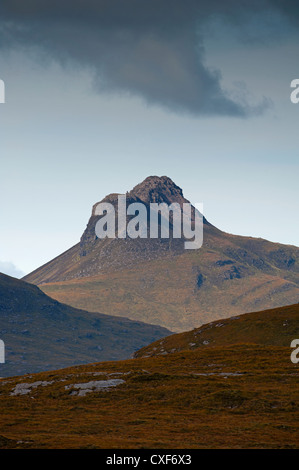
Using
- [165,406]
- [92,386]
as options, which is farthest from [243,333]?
[165,406]

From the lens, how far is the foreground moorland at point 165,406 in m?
59.6

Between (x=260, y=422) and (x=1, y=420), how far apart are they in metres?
31.6

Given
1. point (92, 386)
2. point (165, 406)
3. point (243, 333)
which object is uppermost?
point (243, 333)

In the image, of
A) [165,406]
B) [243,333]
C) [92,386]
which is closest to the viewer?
[165,406]

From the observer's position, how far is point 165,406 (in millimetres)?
81125

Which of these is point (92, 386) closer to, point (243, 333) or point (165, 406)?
point (165, 406)

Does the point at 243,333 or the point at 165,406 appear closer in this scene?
the point at 165,406

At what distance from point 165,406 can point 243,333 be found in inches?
3457

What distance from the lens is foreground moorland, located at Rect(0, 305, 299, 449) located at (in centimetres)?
5958

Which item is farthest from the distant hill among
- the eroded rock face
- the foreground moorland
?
the eroded rock face

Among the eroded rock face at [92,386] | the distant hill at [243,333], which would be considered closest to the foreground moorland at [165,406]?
the eroded rock face at [92,386]

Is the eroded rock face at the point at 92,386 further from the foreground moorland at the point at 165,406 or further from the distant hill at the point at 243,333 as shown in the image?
the distant hill at the point at 243,333
